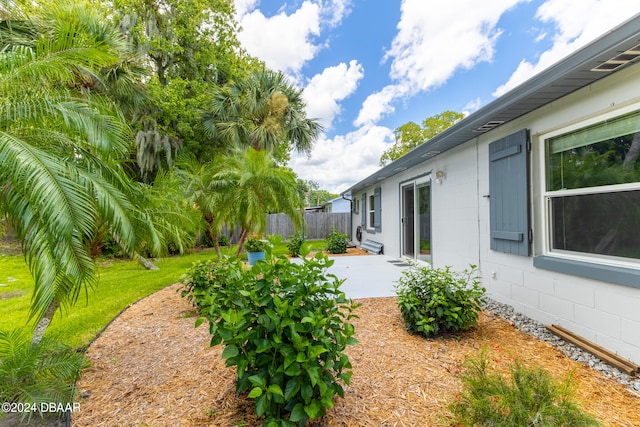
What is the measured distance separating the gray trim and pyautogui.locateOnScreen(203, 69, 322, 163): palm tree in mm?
8428

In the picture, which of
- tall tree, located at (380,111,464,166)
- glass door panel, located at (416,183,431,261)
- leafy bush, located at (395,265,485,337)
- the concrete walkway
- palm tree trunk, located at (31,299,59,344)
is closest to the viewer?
palm tree trunk, located at (31,299,59,344)

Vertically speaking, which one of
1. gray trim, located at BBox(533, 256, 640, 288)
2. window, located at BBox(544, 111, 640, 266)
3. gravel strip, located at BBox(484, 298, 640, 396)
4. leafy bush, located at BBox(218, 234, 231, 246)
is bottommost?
gravel strip, located at BBox(484, 298, 640, 396)

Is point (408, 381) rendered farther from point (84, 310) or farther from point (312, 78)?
point (312, 78)

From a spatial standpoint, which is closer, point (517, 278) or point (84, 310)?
point (517, 278)

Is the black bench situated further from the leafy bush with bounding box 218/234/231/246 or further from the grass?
the leafy bush with bounding box 218/234/231/246

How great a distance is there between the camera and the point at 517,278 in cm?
383

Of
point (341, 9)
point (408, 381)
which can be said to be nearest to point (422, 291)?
point (408, 381)

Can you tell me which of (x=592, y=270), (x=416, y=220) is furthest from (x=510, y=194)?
(x=416, y=220)

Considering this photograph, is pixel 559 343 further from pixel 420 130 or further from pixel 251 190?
pixel 420 130

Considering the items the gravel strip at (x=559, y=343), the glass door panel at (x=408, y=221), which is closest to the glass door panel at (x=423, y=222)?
the glass door panel at (x=408, y=221)

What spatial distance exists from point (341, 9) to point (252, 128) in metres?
4.72

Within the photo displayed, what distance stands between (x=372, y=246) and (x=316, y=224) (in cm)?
581

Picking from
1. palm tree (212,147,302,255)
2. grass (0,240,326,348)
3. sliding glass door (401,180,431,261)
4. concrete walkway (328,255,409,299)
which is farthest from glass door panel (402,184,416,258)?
grass (0,240,326,348)

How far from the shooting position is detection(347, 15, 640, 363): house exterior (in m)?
2.54
